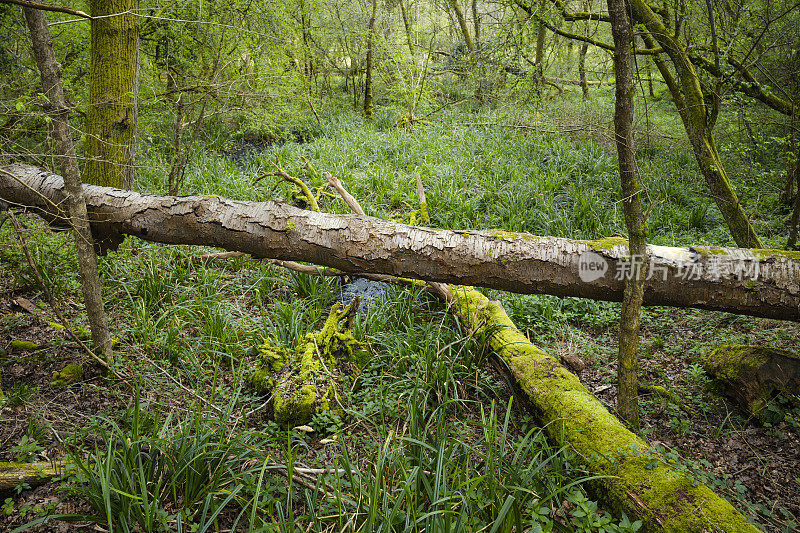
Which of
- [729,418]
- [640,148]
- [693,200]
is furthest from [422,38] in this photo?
[729,418]

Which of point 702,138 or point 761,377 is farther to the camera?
point 702,138

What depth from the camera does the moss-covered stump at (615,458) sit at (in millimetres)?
1806

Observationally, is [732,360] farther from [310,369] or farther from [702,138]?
[310,369]

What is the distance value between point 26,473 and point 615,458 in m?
2.90

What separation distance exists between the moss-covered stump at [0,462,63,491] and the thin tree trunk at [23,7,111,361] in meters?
0.99

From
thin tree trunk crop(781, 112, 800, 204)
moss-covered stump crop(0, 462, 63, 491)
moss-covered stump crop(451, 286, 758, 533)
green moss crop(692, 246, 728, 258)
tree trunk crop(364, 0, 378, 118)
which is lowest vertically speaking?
moss-covered stump crop(0, 462, 63, 491)

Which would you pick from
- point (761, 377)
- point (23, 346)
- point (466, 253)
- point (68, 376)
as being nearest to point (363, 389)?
point (466, 253)

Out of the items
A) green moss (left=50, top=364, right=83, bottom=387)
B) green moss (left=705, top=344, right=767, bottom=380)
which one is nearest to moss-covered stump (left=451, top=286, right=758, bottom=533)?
green moss (left=705, top=344, right=767, bottom=380)

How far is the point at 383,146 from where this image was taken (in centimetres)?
855

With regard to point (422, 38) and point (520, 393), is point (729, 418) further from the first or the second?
point (422, 38)

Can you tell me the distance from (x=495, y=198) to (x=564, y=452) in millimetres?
4440

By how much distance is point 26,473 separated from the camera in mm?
2047

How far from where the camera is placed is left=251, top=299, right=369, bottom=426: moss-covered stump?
9.30ft

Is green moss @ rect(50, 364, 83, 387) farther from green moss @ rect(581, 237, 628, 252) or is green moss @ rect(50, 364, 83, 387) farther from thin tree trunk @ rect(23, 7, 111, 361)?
green moss @ rect(581, 237, 628, 252)
